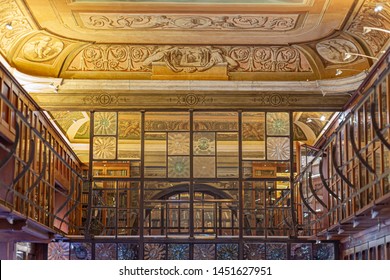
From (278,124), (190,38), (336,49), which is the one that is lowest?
(278,124)

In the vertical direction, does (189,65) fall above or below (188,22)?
below

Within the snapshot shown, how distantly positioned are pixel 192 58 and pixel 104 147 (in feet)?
5.95

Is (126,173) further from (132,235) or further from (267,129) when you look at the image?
(267,129)

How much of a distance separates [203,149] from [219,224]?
1264mm

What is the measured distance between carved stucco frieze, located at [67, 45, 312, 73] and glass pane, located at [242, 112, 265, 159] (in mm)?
695

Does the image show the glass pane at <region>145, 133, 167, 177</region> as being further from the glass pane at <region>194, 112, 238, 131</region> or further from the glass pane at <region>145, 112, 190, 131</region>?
the glass pane at <region>194, 112, 238, 131</region>

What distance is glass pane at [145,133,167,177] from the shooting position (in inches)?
459

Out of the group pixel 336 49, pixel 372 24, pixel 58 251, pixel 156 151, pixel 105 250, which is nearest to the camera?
pixel 372 24

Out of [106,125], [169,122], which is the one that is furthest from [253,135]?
[106,125]

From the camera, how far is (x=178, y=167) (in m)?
11.6

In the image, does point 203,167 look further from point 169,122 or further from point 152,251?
point 152,251

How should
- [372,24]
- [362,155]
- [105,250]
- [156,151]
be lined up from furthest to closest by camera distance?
[156,151] < [105,250] < [372,24] < [362,155]

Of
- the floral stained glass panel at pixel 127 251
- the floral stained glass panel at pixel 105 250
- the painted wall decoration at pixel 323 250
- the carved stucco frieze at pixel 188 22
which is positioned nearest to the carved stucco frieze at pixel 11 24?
the carved stucco frieze at pixel 188 22

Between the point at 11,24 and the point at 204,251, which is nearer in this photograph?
the point at 11,24
